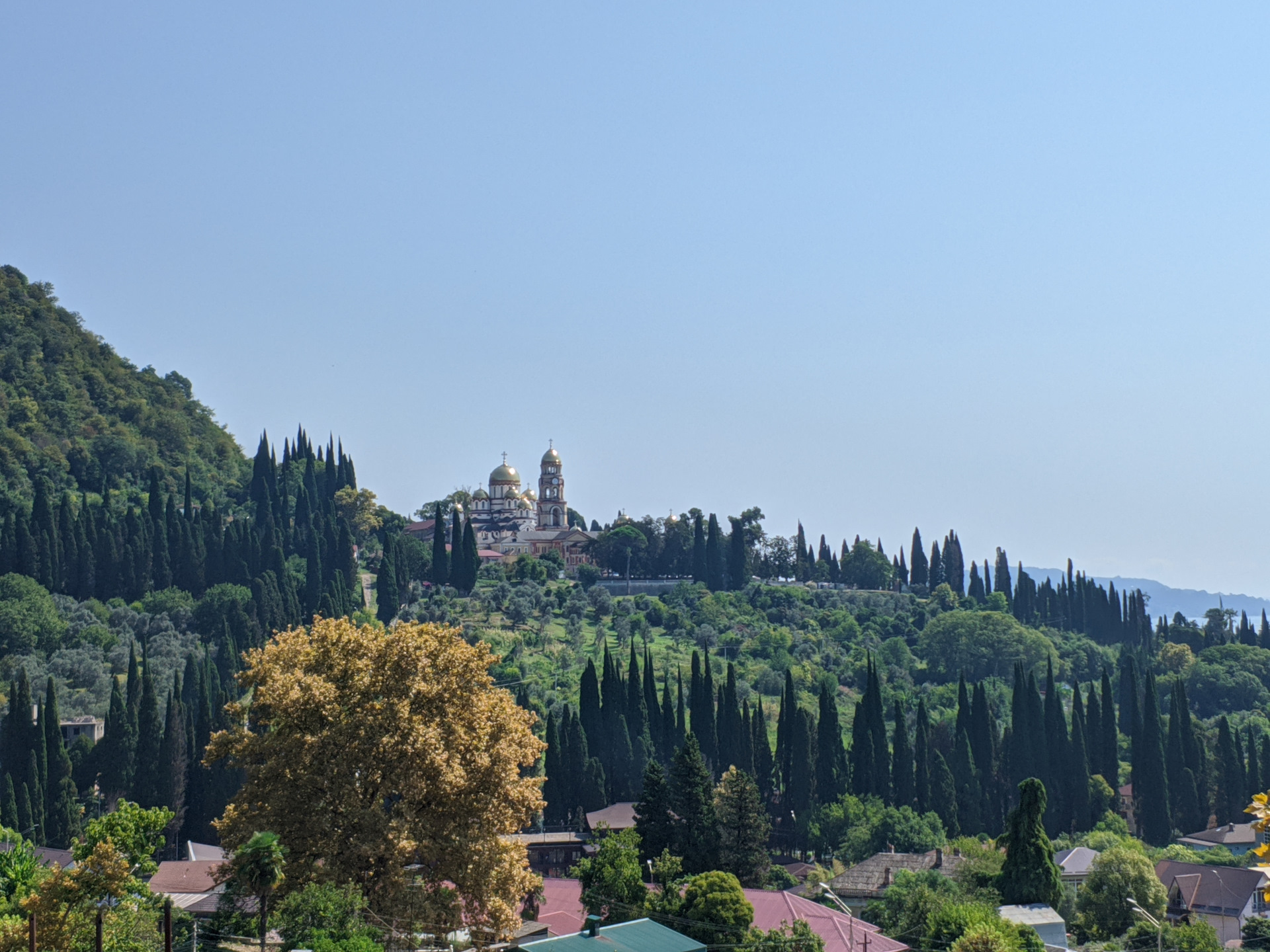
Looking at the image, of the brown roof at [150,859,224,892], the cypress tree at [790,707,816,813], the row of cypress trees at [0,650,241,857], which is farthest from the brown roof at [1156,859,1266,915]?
the row of cypress trees at [0,650,241,857]

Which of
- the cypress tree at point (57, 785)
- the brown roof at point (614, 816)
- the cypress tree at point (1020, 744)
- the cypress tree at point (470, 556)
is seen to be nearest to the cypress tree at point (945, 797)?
the cypress tree at point (1020, 744)

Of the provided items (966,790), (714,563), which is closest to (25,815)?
(966,790)

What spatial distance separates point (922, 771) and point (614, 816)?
15410 mm

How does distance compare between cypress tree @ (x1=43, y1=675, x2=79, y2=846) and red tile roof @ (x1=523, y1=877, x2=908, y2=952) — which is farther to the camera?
cypress tree @ (x1=43, y1=675, x2=79, y2=846)

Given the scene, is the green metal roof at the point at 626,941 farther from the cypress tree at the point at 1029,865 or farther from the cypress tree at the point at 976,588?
the cypress tree at the point at 976,588

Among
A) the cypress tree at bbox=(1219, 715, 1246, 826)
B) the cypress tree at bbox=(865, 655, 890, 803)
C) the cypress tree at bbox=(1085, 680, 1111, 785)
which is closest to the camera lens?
the cypress tree at bbox=(865, 655, 890, 803)

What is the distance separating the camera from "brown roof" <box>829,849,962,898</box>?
59.4 metres

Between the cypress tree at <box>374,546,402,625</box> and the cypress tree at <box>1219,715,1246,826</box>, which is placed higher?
the cypress tree at <box>374,546,402,625</box>

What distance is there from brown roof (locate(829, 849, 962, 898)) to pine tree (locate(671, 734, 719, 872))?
218 inches

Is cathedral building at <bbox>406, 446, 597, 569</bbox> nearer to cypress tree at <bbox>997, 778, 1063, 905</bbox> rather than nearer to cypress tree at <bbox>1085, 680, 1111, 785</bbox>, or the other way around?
cypress tree at <bbox>1085, 680, 1111, 785</bbox>

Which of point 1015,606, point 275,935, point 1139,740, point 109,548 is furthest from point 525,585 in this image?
point 275,935

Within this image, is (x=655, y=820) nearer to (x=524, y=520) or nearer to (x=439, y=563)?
(x=439, y=563)

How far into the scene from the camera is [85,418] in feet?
418

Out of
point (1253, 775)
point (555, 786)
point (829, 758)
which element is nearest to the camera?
point (555, 786)
